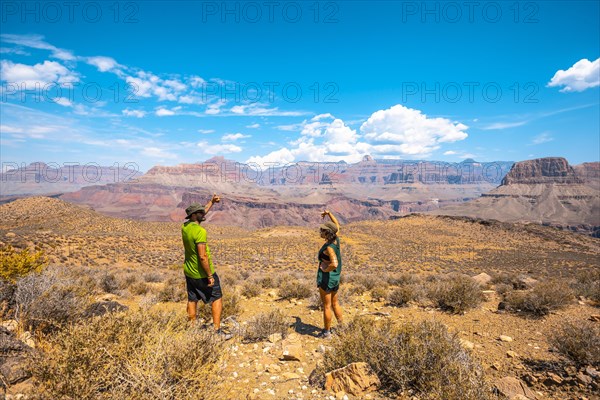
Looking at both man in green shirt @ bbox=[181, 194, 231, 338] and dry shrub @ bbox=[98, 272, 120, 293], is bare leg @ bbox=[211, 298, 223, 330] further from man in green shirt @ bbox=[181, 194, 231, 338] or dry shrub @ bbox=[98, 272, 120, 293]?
dry shrub @ bbox=[98, 272, 120, 293]

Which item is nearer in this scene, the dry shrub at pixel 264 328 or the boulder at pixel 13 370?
the boulder at pixel 13 370

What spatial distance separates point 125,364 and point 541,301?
778 centimetres

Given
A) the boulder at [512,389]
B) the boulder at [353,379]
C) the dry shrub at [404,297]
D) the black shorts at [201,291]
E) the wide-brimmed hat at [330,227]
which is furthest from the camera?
the dry shrub at [404,297]

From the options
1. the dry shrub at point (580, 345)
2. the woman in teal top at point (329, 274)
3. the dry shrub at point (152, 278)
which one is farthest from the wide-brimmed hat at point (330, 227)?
the dry shrub at point (152, 278)

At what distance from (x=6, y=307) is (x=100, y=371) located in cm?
372

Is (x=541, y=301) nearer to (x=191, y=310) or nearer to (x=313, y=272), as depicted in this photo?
(x=191, y=310)

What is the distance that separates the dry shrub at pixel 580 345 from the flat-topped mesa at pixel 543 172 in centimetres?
17118

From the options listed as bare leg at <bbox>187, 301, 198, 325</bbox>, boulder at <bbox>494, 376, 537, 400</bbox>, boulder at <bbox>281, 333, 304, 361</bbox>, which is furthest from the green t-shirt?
boulder at <bbox>494, 376, 537, 400</bbox>

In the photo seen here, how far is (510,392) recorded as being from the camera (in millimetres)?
3252

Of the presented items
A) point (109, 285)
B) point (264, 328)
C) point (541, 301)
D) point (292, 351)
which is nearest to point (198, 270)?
point (264, 328)

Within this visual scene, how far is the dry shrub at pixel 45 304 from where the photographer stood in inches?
156

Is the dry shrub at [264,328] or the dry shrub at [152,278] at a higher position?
the dry shrub at [264,328]

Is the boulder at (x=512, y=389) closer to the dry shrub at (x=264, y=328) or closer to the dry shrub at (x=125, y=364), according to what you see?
the dry shrub at (x=264, y=328)

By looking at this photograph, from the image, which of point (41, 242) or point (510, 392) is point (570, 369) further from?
point (41, 242)
